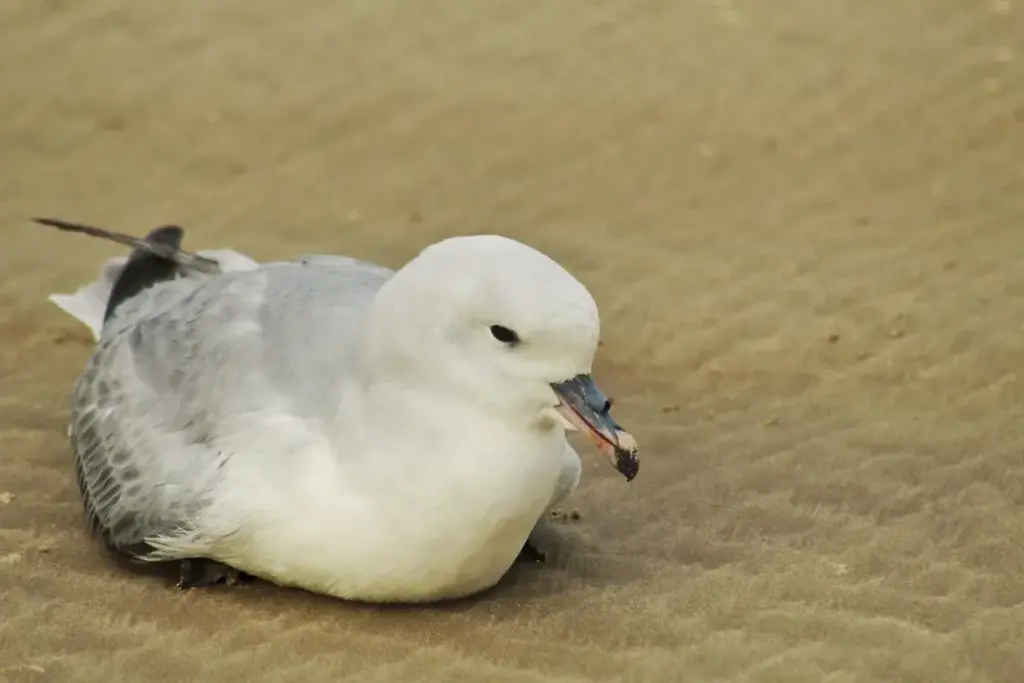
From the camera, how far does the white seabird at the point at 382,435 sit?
86.2 inches

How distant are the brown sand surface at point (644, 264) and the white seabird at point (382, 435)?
6.0 inches

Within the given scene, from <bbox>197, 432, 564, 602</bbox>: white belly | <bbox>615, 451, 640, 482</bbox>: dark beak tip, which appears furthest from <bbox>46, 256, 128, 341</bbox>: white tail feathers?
<bbox>615, 451, 640, 482</bbox>: dark beak tip

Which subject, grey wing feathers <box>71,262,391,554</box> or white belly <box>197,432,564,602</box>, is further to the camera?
grey wing feathers <box>71,262,391,554</box>

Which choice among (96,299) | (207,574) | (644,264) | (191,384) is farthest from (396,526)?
(644,264)

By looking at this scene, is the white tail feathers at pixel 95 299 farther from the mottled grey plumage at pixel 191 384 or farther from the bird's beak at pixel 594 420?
the bird's beak at pixel 594 420

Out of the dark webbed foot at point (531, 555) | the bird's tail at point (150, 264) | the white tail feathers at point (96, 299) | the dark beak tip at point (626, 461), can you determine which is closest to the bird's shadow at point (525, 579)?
the dark webbed foot at point (531, 555)

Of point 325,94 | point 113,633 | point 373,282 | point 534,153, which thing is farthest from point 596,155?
point 113,633

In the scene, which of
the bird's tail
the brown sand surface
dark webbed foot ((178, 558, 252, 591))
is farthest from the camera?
the bird's tail

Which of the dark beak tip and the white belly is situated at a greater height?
the dark beak tip

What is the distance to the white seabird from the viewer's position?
7.18ft

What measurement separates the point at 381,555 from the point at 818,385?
1798 mm

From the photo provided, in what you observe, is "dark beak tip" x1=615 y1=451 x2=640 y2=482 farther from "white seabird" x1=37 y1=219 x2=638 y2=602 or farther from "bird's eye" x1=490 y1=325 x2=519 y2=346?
"bird's eye" x1=490 y1=325 x2=519 y2=346

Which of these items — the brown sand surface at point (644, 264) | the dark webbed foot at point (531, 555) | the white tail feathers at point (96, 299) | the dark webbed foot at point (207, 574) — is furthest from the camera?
the white tail feathers at point (96, 299)

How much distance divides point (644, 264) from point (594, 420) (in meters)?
2.30
